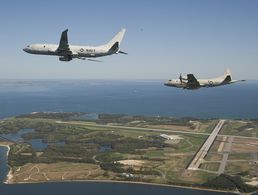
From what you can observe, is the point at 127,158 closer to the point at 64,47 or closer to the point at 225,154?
the point at 225,154

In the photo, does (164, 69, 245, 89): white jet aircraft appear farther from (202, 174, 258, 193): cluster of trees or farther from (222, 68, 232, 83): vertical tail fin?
(202, 174, 258, 193): cluster of trees

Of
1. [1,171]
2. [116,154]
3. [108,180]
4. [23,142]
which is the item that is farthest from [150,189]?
[23,142]

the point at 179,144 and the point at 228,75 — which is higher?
the point at 228,75

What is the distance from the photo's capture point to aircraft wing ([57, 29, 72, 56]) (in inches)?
2376

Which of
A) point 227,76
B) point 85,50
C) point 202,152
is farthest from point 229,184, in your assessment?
point 85,50

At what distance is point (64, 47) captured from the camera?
6341cm

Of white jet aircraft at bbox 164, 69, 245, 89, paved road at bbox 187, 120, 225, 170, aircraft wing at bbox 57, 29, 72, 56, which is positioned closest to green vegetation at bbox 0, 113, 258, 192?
paved road at bbox 187, 120, 225, 170

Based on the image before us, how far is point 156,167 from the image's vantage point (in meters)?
129

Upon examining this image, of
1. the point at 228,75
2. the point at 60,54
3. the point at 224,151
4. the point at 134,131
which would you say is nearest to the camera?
the point at 60,54

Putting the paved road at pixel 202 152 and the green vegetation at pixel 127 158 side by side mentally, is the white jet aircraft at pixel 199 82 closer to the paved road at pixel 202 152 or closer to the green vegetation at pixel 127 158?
the green vegetation at pixel 127 158

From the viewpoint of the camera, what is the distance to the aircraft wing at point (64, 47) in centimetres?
6036

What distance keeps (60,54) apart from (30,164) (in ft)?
265

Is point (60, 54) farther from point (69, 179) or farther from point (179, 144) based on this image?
point (179, 144)

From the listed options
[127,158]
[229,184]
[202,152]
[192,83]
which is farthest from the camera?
[202,152]
